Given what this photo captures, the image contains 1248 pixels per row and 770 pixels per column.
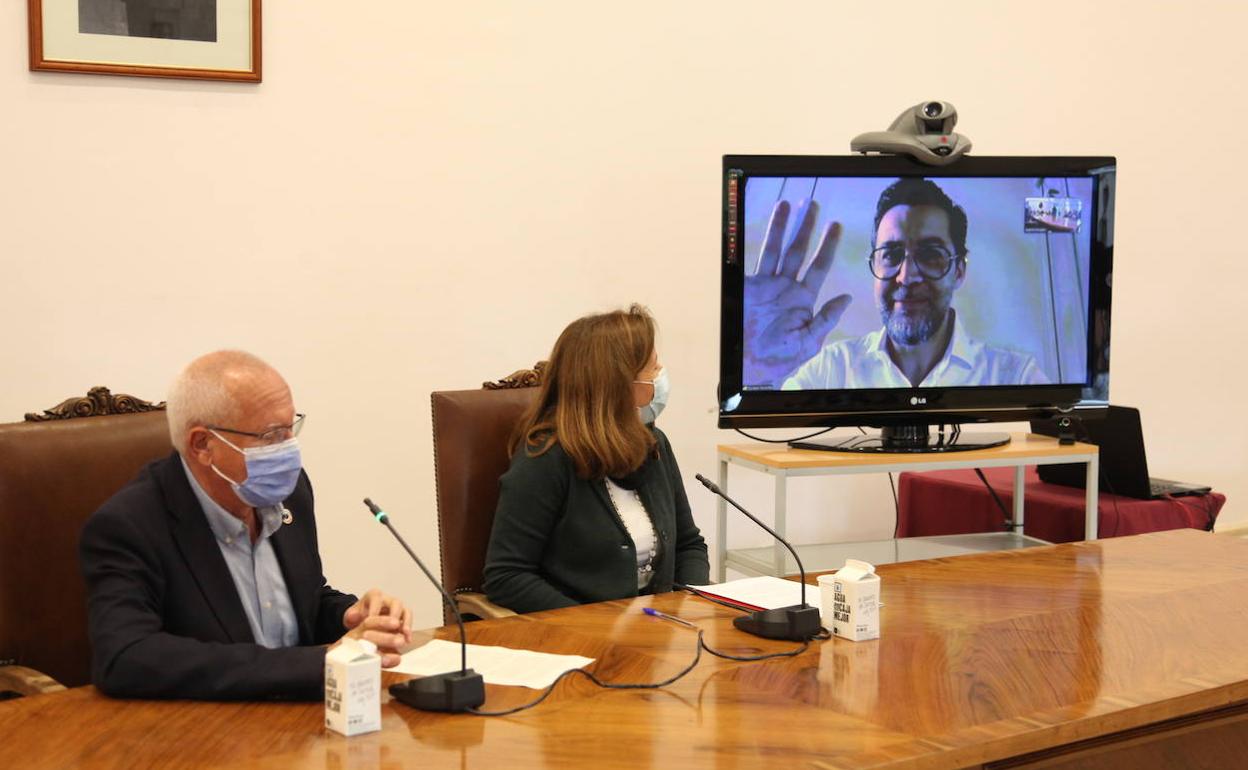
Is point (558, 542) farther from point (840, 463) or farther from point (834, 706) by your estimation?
point (834, 706)

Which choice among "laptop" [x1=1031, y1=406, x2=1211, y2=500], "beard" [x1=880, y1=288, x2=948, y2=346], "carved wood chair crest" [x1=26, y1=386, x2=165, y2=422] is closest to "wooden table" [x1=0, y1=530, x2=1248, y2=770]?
"carved wood chair crest" [x1=26, y1=386, x2=165, y2=422]

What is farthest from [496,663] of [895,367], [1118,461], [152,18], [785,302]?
[1118,461]

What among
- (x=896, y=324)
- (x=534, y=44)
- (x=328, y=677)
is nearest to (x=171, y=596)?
(x=328, y=677)

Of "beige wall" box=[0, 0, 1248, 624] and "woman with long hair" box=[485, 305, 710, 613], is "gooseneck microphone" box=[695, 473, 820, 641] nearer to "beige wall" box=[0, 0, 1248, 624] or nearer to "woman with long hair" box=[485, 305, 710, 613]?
"woman with long hair" box=[485, 305, 710, 613]

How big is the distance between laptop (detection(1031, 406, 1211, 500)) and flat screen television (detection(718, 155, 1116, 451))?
222mm

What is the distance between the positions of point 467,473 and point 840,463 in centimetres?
93

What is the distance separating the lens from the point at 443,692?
68.5 inches

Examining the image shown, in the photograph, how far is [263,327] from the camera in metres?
3.53

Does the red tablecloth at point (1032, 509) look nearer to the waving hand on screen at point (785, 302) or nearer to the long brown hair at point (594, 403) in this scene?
the waving hand on screen at point (785, 302)

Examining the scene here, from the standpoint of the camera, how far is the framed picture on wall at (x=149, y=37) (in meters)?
3.23

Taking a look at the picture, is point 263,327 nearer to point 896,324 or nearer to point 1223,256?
point 896,324

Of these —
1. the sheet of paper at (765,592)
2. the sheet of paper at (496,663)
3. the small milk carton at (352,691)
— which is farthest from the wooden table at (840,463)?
the small milk carton at (352,691)

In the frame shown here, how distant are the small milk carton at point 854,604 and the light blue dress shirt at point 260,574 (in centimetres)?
87

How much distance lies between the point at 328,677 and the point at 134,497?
49cm
